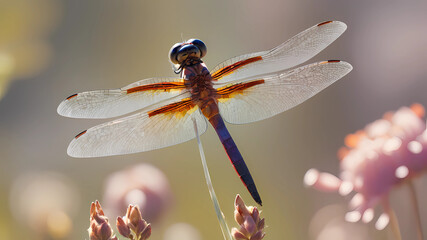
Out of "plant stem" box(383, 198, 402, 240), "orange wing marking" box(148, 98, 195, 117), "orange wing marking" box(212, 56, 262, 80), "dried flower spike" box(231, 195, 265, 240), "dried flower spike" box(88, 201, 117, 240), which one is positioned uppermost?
"orange wing marking" box(212, 56, 262, 80)

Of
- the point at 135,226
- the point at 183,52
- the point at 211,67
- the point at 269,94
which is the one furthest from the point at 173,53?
the point at 211,67

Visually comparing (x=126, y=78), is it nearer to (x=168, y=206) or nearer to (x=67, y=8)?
(x=67, y=8)

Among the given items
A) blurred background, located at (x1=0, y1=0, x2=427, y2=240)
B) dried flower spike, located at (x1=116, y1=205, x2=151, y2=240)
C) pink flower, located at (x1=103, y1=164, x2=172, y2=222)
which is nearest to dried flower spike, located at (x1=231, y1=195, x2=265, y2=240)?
dried flower spike, located at (x1=116, y1=205, x2=151, y2=240)

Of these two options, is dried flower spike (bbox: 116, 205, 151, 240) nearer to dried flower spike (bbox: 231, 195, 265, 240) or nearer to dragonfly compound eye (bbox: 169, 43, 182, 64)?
dried flower spike (bbox: 231, 195, 265, 240)

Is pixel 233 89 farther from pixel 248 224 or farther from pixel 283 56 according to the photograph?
pixel 248 224

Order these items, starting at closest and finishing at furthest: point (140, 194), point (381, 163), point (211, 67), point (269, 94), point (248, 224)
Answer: point (248, 224)
point (381, 163)
point (269, 94)
point (140, 194)
point (211, 67)
